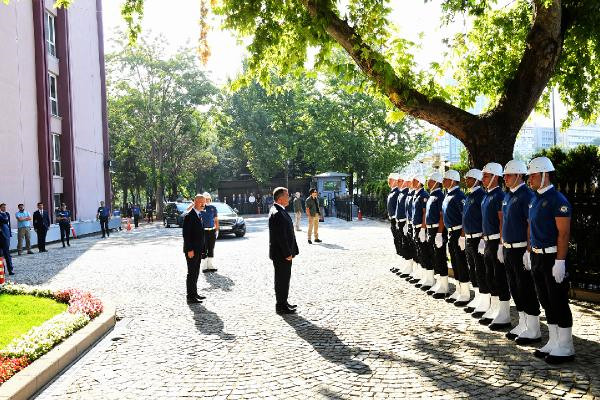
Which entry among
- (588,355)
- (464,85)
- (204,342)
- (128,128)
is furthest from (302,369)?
(128,128)

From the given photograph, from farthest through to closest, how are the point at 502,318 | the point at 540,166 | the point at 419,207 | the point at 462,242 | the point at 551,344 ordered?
the point at 419,207 → the point at 462,242 → the point at 502,318 → the point at 540,166 → the point at 551,344

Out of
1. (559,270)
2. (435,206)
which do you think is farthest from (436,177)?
(559,270)

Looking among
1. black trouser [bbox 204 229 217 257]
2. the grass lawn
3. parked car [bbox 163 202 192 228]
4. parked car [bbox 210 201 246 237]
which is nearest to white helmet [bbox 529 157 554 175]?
the grass lawn

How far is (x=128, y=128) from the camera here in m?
49.2

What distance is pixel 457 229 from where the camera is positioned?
8.70m

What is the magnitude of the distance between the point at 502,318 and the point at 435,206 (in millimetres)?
2848

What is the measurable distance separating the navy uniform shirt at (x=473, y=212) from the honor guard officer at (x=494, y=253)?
12.3 inches

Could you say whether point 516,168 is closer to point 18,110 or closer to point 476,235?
point 476,235

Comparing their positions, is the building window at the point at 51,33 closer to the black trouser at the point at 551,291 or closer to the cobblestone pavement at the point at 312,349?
the cobblestone pavement at the point at 312,349

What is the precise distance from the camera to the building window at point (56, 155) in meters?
28.5

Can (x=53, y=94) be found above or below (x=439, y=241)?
above

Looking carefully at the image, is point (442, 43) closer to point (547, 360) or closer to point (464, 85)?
point (464, 85)

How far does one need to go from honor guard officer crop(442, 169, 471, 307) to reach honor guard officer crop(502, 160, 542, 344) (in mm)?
1910

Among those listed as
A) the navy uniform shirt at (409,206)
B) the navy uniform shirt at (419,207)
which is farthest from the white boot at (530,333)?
the navy uniform shirt at (409,206)
